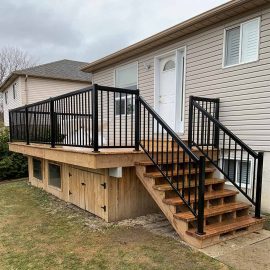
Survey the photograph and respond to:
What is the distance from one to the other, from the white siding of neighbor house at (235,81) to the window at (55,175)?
3144 millimetres

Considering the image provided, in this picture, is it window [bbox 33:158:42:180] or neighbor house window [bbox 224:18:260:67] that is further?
window [bbox 33:158:42:180]

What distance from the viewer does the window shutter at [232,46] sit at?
516 centimetres

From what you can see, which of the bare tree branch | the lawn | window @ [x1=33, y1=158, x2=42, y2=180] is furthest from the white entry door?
the bare tree branch

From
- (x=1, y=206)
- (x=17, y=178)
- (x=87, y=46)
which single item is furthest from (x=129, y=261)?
(x=87, y=46)

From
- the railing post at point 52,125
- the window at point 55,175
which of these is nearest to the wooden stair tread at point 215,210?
the railing post at point 52,125

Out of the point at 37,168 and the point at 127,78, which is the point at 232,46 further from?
the point at 37,168

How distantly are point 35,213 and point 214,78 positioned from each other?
448 cm

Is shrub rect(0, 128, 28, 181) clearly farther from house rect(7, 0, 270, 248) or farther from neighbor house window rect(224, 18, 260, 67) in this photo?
neighbor house window rect(224, 18, 260, 67)

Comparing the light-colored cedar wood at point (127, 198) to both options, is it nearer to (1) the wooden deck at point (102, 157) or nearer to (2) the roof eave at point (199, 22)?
(1) the wooden deck at point (102, 157)

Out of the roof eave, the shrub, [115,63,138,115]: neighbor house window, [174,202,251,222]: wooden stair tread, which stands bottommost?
the shrub

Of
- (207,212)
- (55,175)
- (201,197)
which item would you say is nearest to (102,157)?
(201,197)

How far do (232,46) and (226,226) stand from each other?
11.2 feet

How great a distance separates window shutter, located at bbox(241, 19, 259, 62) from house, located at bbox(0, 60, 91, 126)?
10.7 meters

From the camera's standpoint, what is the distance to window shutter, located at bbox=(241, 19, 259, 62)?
483cm
